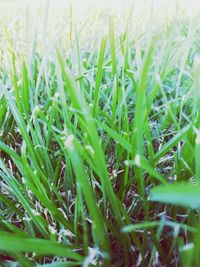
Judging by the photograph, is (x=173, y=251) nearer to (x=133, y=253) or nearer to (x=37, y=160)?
(x=133, y=253)

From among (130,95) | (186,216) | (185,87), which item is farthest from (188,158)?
(185,87)

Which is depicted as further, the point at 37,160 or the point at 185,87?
the point at 185,87

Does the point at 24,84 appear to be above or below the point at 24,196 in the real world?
above

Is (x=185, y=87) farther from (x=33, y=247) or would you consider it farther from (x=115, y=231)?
(x=33, y=247)

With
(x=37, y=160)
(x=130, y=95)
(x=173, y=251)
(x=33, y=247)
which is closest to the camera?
(x=33, y=247)

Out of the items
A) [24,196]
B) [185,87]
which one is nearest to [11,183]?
[24,196]

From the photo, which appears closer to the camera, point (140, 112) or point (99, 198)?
point (140, 112)

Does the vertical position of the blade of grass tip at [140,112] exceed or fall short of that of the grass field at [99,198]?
it exceeds it

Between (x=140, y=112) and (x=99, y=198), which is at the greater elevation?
(x=140, y=112)

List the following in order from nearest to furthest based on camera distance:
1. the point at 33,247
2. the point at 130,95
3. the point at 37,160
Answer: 1. the point at 33,247
2. the point at 37,160
3. the point at 130,95

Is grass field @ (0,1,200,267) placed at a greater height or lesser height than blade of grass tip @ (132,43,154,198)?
lesser
